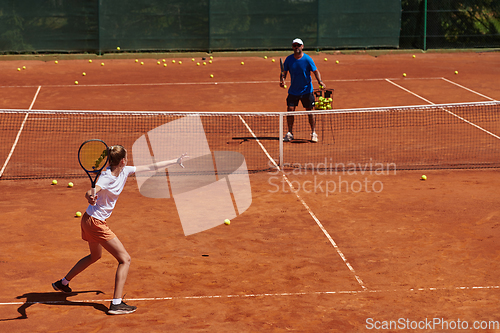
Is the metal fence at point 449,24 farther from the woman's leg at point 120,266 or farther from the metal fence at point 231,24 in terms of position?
the woman's leg at point 120,266

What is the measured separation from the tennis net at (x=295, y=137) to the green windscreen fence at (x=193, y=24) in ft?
29.8

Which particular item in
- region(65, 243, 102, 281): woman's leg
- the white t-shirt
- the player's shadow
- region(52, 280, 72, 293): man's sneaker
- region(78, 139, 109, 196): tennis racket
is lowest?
the player's shadow

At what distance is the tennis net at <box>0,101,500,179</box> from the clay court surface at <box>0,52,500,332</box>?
719 mm

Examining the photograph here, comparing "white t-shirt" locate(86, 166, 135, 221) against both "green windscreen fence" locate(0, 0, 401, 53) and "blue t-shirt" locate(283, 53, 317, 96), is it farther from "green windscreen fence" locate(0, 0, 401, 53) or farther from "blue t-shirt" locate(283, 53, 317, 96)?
"green windscreen fence" locate(0, 0, 401, 53)

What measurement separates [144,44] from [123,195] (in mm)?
15350

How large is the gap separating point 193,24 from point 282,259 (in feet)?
60.3

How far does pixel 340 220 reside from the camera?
871 centimetres

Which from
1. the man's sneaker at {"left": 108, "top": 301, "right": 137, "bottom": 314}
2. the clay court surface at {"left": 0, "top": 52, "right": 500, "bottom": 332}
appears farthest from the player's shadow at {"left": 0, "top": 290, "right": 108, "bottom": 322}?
the man's sneaker at {"left": 108, "top": 301, "right": 137, "bottom": 314}

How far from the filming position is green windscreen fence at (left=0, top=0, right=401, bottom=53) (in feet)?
76.7

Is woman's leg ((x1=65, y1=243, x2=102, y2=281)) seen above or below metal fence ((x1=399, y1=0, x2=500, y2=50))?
below

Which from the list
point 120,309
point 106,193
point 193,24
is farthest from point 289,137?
point 193,24

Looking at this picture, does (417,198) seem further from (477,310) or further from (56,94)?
(56,94)

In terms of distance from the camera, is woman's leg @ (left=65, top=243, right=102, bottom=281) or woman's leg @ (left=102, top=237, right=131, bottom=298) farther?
woman's leg @ (left=65, top=243, right=102, bottom=281)

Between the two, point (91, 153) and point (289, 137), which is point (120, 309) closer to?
point (91, 153)
